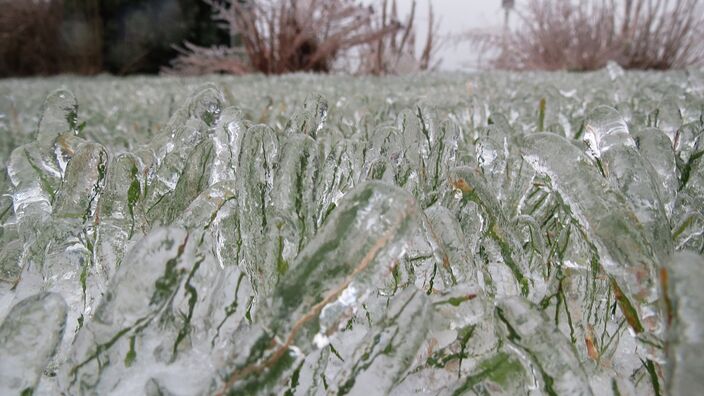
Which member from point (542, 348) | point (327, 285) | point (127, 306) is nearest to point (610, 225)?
point (542, 348)

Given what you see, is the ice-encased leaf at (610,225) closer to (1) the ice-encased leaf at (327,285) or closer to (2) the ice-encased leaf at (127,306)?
(1) the ice-encased leaf at (327,285)

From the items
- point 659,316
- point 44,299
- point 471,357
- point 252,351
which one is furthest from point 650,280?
point 44,299

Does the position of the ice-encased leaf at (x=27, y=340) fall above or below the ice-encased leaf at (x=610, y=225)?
below

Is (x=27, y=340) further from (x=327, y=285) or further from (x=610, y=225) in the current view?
(x=610, y=225)

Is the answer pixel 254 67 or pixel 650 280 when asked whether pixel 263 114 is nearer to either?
pixel 650 280

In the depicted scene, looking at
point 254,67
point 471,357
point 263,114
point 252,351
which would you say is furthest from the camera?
point 254,67

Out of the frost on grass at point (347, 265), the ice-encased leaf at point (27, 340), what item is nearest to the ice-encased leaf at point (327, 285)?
the frost on grass at point (347, 265)

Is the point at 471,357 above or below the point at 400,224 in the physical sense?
below

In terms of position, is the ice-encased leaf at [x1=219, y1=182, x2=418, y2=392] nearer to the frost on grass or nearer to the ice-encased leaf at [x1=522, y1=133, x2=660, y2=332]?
the frost on grass
